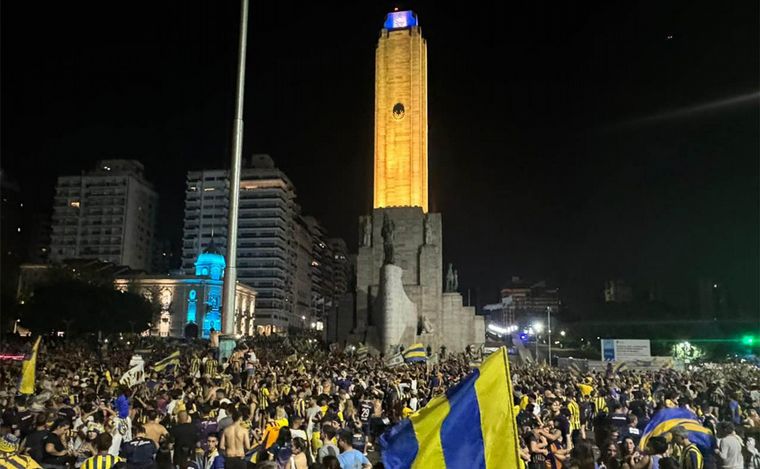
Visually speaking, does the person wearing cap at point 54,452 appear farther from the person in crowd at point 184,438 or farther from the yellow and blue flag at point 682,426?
the yellow and blue flag at point 682,426

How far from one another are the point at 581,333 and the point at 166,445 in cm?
7514

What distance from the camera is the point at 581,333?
7656 centimetres

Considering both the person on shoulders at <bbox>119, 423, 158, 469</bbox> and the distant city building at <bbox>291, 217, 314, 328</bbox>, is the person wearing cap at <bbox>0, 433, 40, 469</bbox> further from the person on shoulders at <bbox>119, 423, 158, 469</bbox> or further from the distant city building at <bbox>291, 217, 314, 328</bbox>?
the distant city building at <bbox>291, 217, 314, 328</bbox>

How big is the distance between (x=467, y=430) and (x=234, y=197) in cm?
748

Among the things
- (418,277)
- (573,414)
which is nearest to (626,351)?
(418,277)

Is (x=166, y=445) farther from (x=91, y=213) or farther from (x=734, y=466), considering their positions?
(x=91, y=213)

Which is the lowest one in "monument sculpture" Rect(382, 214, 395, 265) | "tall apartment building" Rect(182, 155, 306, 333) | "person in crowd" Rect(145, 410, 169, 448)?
"person in crowd" Rect(145, 410, 169, 448)

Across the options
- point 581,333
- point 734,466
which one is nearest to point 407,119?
point 581,333

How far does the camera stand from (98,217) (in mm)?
103000

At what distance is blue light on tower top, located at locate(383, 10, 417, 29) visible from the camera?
5931cm

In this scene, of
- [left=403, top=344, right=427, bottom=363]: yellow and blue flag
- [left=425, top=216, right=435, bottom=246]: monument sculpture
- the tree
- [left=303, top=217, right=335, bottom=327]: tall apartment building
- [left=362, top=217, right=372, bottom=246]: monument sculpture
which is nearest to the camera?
[left=403, top=344, right=427, bottom=363]: yellow and blue flag

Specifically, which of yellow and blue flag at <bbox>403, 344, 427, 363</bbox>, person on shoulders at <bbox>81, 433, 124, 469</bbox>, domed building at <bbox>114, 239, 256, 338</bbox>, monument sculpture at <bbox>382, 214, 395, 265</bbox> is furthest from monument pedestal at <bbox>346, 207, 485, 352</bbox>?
person on shoulders at <bbox>81, 433, 124, 469</bbox>

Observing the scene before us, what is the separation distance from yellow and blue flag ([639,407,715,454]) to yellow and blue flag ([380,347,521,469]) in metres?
4.41

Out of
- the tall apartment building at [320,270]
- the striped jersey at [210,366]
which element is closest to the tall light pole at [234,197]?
the striped jersey at [210,366]
